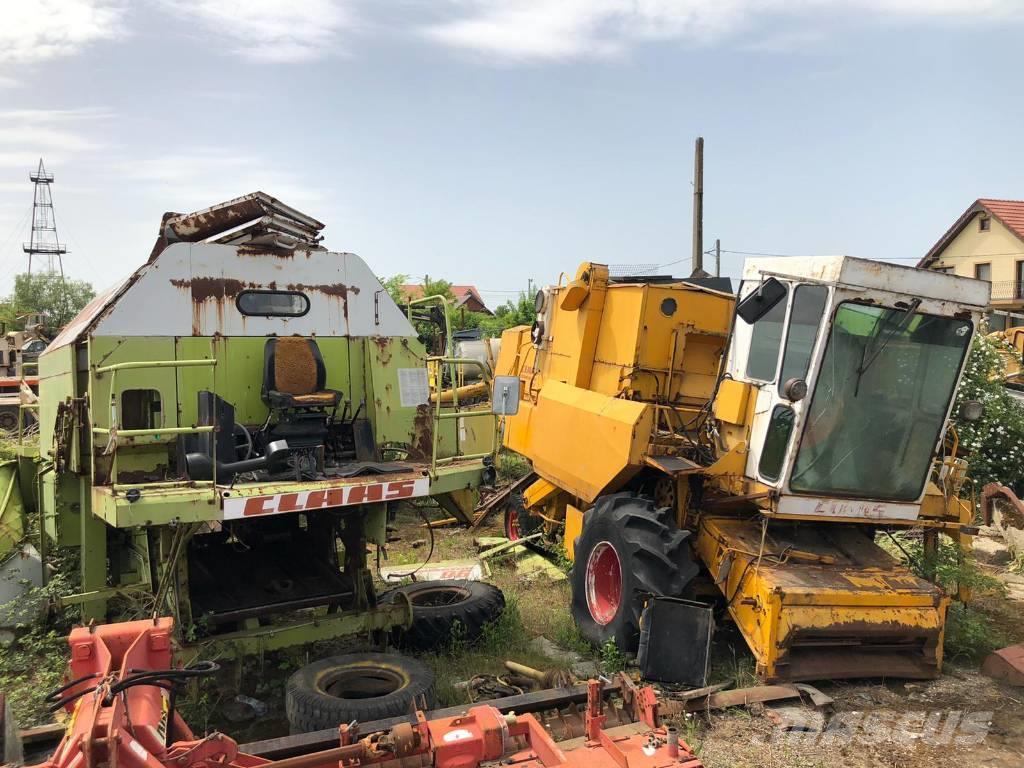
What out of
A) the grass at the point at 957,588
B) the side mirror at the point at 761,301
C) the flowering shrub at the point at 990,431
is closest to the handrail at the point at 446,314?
the side mirror at the point at 761,301

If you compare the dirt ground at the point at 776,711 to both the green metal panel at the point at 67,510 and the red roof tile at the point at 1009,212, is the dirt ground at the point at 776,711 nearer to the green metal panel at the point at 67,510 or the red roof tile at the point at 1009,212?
the green metal panel at the point at 67,510

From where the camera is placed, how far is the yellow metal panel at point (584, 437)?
668 centimetres

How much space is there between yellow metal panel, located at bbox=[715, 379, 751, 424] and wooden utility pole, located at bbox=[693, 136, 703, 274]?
11048 millimetres

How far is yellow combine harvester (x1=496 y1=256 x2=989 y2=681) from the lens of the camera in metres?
5.67

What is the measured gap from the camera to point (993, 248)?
33312 mm

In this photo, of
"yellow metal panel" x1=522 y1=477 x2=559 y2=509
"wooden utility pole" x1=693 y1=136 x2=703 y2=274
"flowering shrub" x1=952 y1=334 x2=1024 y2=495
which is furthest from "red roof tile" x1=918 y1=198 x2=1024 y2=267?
"yellow metal panel" x1=522 y1=477 x2=559 y2=509

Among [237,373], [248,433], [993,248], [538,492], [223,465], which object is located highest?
[993,248]

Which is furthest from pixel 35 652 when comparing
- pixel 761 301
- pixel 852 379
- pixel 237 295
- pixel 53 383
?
pixel 852 379

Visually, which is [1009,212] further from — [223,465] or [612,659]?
[223,465]

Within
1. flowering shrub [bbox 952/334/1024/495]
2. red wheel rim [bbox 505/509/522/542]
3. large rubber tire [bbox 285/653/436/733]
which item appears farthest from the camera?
flowering shrub [bbox 952/334/1024/495]

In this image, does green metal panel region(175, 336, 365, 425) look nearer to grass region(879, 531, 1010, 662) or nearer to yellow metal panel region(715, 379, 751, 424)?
yellow metal panel region(715, 379, 751, 424)

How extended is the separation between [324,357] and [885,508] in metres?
4.14

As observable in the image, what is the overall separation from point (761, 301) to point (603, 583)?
248cm

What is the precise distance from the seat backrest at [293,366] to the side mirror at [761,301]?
3.06m
